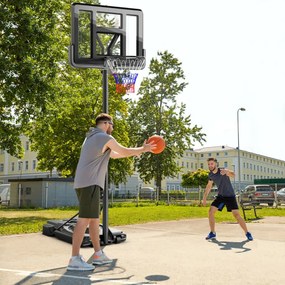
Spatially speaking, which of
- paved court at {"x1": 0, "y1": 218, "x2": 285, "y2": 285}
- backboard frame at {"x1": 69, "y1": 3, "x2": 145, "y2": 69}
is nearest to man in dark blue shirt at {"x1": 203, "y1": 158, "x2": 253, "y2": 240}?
paved court at {"x1": 0, "y1": 218, "x2": 285, "y2": 285}

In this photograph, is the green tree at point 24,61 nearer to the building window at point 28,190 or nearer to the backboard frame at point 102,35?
the backboard frame at point 102,35

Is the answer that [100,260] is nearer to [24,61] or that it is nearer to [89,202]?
[89,202]

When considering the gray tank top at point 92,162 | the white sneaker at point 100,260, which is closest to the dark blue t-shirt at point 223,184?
the white sneaker at point 100,260

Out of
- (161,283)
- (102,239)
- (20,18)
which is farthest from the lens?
(20,18)

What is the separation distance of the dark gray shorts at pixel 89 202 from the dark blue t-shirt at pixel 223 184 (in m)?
4.25

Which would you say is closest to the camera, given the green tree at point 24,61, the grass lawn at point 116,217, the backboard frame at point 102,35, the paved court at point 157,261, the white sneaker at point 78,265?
the paved court at point 157,261

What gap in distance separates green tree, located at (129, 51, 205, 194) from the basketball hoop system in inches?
1417

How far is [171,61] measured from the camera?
47.3 m

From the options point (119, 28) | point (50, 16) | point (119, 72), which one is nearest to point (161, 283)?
point (119, 72)

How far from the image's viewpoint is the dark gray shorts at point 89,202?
563 centimetres

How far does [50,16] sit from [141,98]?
2764 centimetres

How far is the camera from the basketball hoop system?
8.40 metres

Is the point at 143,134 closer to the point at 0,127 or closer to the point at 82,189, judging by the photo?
the point at 0,127

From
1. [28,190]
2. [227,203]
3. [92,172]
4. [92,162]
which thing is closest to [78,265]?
[92,172]
